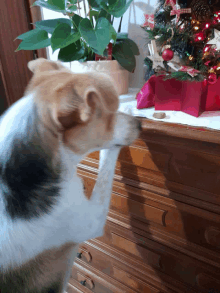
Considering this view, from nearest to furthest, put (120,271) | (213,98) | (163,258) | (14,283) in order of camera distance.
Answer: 1. (14,283)
2. (213,98)
3. (163,258)
4. (120,271)

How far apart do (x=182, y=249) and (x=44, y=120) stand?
0.73 m

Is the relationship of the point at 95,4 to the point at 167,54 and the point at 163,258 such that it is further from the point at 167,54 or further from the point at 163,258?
the point at 163,258

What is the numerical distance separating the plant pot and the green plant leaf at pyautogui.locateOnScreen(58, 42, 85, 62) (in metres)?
0.03

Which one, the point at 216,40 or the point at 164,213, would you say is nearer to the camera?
the point at 216,40

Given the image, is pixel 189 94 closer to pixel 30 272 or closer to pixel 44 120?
pixel 44 120

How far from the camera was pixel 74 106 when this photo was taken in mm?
519

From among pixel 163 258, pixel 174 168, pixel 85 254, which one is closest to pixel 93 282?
pixel 85 254

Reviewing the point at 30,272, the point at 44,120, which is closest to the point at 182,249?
the point at 30,272

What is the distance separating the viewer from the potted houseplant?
2.60ft

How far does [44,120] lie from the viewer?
0.56m

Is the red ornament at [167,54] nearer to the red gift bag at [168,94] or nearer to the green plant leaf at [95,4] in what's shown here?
the red gift bag at [168,94]

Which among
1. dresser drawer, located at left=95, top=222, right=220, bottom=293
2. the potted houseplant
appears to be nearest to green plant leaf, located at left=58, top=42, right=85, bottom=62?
the potted houseplant

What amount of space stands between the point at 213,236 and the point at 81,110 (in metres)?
0.64

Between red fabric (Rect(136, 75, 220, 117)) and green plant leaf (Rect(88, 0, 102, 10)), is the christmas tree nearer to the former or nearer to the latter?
red fabric (Rect(136, 75, 220, 117))
